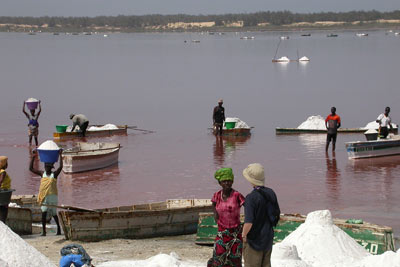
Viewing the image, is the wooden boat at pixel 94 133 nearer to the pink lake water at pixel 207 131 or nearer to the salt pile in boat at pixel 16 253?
the pink lake water at pixel 207 131

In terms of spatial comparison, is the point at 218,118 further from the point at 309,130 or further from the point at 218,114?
the point at 309,130

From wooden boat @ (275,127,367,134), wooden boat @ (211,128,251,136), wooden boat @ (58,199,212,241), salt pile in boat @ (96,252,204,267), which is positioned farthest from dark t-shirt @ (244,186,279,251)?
wooden boat @ (275,127,367,134)

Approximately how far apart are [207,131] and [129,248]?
54.3ft

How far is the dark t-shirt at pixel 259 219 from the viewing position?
7.14 meters

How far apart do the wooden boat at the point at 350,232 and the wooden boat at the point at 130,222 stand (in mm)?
708

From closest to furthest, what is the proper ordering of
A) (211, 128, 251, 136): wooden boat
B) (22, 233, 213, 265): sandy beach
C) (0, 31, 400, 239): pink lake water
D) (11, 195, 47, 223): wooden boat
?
(22, 233, 213, 265): sandy beach → (11, 195, 47, 223): wooden boat → (0, 31, 400, 239): pink lake water → (211, 128, 251, 136): wooden boat

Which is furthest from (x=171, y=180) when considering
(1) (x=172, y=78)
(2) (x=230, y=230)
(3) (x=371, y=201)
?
(1) (x=172, y=78)

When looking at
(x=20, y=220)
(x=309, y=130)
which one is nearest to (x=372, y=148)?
(x=309, y=130)

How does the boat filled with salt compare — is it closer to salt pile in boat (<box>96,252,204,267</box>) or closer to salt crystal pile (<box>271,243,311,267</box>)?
salt pile in boat (<box>96,252,204,267</box>)

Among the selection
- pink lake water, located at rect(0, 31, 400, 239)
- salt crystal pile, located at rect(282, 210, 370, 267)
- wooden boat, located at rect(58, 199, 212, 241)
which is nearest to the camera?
salt crystal pile, located at rect(282, 210, 370, 267)

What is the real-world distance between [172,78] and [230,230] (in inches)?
1836

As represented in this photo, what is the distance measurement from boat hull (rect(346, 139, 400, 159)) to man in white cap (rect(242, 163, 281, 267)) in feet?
44.7

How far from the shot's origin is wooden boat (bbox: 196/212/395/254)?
33.0 feet

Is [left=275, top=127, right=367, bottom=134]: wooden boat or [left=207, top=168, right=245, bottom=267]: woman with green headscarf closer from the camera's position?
[left=207, top=168, right=245, bottom=267]: woman with green headscarf
